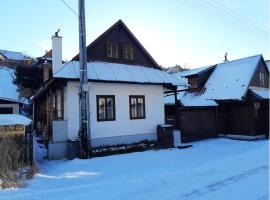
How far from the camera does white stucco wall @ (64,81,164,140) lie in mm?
13180

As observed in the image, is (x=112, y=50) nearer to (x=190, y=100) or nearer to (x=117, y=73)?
(x=117, y=73)

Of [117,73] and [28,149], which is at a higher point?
[117,73]

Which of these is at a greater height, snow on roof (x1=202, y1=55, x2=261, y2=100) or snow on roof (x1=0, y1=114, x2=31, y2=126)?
snow on roof (x1=202, y1=55, x2=261, y2=100)

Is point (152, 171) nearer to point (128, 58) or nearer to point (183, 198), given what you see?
point (183, 198)

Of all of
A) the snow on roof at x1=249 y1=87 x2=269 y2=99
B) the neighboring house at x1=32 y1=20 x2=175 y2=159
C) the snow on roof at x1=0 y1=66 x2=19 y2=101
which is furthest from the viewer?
the snow on roof at x1=0 y1=66 x2=19 y2=101

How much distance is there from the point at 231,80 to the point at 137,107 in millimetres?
9421

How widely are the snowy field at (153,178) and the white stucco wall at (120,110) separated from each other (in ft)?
6.96

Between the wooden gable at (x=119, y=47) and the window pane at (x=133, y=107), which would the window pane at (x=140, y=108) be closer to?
the window pane at (x=133, y=107)

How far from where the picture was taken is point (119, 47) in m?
16.0

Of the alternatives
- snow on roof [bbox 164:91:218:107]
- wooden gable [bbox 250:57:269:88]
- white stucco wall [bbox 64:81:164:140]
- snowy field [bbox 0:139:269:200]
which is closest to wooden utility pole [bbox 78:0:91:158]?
snowy field [bbox 0:139:269:200]

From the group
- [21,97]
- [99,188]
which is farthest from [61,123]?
[21,97]

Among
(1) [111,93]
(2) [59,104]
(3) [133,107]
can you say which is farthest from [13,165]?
(3) [133,107]

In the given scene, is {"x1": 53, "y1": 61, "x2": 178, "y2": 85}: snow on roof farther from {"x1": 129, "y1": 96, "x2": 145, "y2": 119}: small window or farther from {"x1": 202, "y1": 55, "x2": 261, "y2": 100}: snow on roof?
{"x1": 202, "y1": 55, "x2": 261, "y2": 100}: snow on roof

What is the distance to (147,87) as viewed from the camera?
15.8 metres
